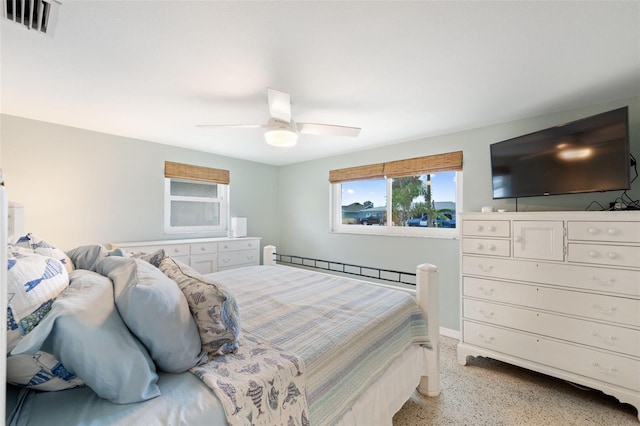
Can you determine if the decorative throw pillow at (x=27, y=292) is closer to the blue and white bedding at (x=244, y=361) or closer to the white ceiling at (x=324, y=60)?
the blue and white bedding at (x=244, y=361)

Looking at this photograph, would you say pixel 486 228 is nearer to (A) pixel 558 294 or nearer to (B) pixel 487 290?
(B) pixel 487 290

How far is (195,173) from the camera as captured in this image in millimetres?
3764

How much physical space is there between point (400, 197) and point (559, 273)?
1796 mm

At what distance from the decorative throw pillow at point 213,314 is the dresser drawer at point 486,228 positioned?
2.17m

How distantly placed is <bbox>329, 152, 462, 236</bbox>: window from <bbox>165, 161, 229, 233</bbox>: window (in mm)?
1718

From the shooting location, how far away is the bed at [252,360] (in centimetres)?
77

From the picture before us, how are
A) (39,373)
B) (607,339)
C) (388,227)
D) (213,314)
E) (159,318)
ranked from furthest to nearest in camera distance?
(388,227) < (607,339) < (213,314) < (159,318) < (39,373)

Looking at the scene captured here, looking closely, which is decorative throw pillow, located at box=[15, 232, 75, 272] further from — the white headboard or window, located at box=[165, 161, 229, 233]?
window, located at box=[165, 161, 229, 233]

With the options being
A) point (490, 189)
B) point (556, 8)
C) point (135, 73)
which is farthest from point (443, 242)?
point (135, 73)

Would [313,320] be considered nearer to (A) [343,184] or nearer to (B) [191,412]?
(B) [191,412]

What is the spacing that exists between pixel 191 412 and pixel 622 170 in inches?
109

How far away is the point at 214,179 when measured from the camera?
3967 mm

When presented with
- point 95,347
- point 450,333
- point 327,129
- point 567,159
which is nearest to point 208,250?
point 327,129

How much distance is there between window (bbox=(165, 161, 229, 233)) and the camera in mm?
3625
